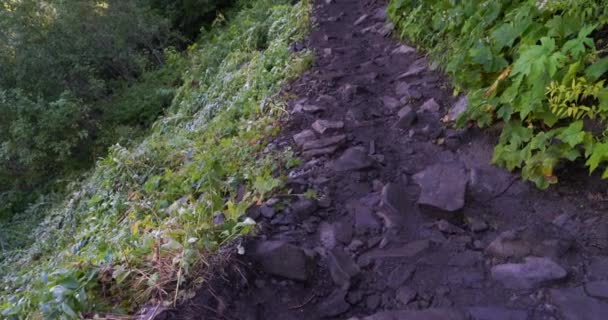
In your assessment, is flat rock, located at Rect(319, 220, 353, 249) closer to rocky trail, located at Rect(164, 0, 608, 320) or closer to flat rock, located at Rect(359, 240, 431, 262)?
rocky trail, located at Rect(164, 0, 608, 320)

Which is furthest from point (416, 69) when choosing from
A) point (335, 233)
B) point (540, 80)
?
point (335, 233)

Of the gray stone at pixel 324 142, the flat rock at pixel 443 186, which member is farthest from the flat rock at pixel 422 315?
the gray stone at pixel 324 142

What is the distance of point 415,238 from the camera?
2799mm

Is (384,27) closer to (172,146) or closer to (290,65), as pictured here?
(290,65)

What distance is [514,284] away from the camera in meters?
2.41

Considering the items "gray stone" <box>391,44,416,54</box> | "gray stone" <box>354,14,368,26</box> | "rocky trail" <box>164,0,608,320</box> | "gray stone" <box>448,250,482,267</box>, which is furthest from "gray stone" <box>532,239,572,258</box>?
"gray stone" <box>354,14,368,26</box>

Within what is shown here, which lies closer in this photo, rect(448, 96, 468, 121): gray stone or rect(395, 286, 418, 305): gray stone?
rect(395, 286, 418, 305): gray stone

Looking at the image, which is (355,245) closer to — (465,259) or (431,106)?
(465,259)

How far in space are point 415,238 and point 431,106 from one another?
1557mm

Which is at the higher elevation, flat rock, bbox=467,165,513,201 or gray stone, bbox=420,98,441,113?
gray stone, bbox=420,98,441,113

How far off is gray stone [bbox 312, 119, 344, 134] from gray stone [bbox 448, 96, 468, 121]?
845 millimetres

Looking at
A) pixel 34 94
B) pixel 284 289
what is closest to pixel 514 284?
pixel 284 289

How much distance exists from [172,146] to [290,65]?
1.54m

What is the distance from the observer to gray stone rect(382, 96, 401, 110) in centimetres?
425
